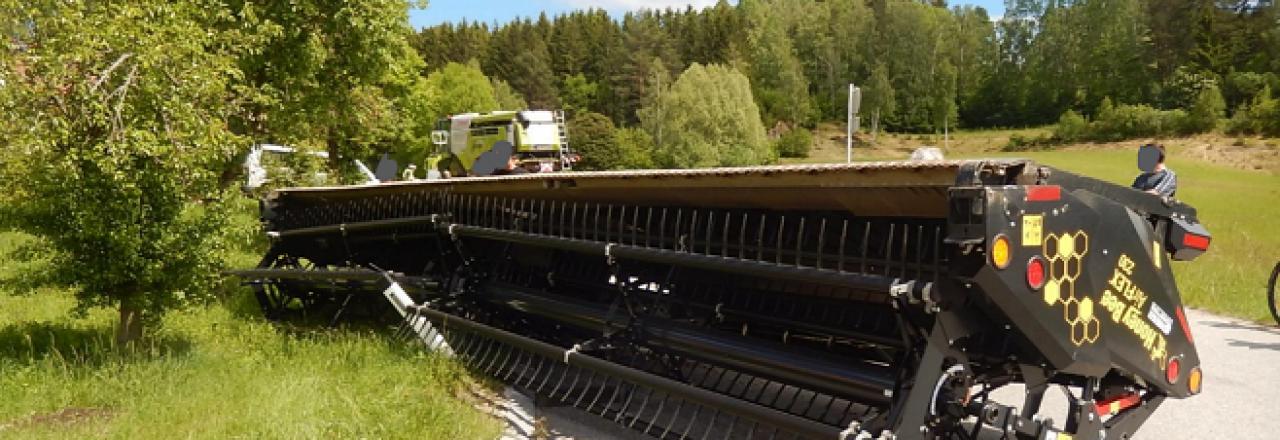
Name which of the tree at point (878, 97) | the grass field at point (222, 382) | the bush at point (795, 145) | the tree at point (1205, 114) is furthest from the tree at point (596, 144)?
the grass field at point (222, 382)

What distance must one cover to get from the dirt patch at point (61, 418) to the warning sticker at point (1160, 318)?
5.28 meters

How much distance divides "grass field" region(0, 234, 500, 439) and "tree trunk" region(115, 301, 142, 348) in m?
0.14

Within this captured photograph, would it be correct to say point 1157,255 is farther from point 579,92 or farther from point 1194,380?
point 579,92

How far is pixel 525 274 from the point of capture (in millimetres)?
6230

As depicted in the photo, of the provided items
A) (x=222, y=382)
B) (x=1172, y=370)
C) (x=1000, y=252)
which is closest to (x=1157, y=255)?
(x=1172, y=370)

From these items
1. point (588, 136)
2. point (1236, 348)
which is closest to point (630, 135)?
point (588, 136)

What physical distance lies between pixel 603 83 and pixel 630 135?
28.8m

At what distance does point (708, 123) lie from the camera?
6950 cm

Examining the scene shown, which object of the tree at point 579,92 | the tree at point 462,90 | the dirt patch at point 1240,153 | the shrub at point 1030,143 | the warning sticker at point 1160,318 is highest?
the tree at point 579,92

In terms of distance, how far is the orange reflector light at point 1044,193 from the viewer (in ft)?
9.78

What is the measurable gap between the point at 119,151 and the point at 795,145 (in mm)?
76583

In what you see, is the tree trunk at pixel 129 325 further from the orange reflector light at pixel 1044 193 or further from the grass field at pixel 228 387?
the orange reflector light at pixel 1044 193

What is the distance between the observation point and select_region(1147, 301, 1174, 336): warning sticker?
3.61m

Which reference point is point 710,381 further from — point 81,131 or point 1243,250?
point 1243,250
